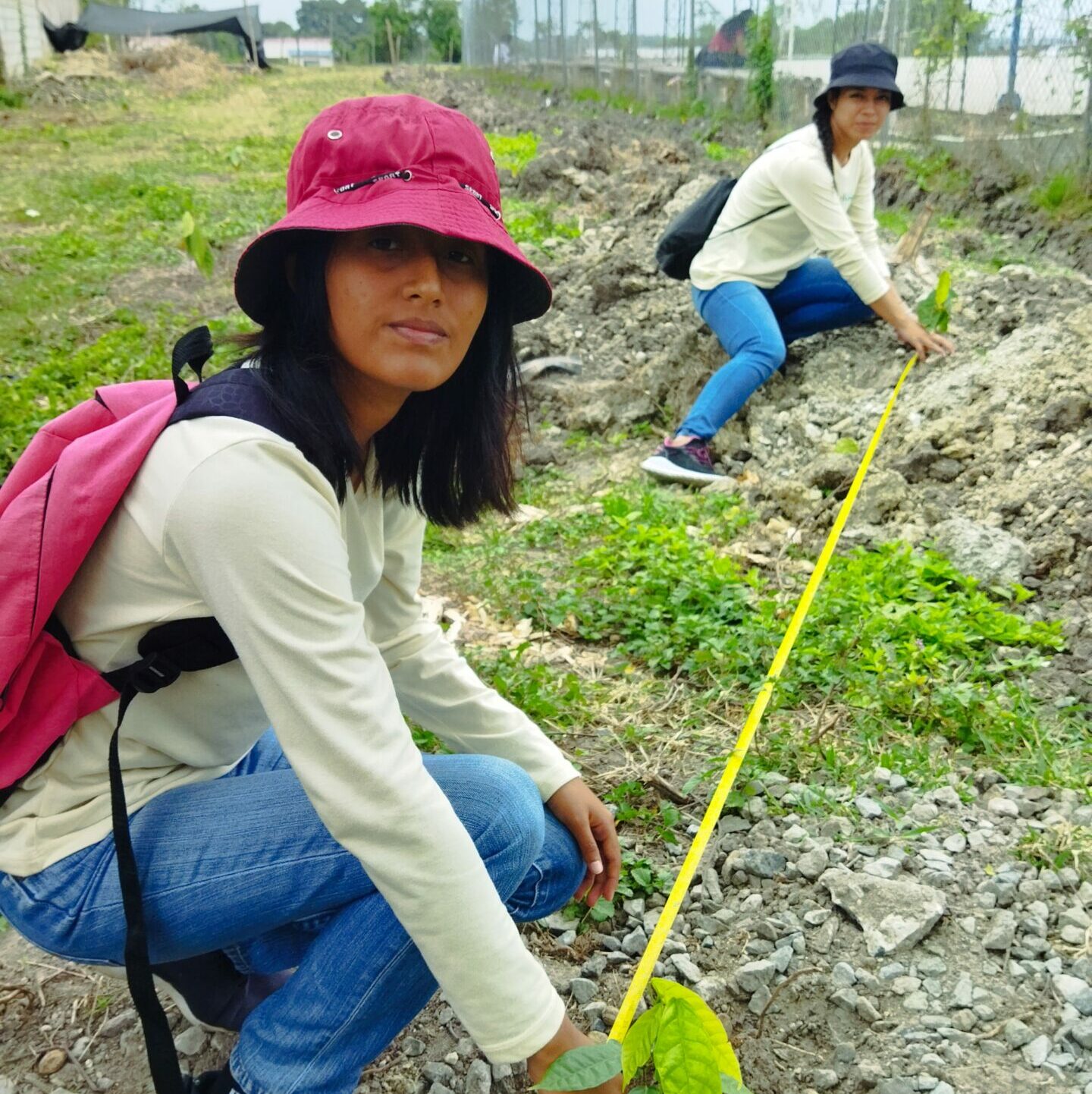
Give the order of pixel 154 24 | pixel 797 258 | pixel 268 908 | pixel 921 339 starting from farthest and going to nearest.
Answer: pixel 154 24 < pixel 797 258 < pixel 921 339 < pixel 268 908

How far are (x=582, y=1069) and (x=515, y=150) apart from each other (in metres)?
12.3

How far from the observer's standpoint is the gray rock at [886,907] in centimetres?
203

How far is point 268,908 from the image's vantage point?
4.96 feet

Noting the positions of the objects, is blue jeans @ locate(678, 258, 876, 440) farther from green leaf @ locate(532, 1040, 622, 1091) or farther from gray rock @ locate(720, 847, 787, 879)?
green leaf @ locate(532, 1040, 622, 1091)

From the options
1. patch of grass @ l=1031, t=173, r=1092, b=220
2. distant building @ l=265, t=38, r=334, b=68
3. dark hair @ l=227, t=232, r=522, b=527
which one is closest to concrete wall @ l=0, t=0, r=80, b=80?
patch of grass @ l=1031, t=173, r=1092, b=220

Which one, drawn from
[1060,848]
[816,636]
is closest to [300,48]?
[816,636]

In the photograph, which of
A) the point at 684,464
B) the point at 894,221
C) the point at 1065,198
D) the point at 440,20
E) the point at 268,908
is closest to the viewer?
the point at 268,908

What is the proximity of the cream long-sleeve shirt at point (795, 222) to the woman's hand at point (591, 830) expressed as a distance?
10.6ft

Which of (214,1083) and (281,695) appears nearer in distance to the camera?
(281,695)

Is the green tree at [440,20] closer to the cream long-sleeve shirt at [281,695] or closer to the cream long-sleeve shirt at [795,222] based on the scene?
the cream long-sleeve shirt at [795,222]

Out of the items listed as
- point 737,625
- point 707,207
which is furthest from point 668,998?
point 707,207

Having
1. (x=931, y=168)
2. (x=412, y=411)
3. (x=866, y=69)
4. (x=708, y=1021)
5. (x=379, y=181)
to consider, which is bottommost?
(x=708, y=1021)

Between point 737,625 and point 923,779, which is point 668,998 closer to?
point 923,779

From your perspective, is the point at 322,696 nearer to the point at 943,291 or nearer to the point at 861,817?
the point at 861,817
